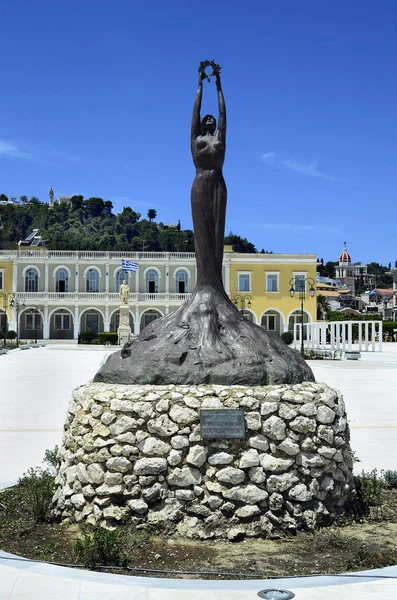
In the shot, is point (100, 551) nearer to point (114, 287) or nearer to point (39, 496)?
point (39, 496)

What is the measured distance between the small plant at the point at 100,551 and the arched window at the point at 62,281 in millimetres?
50345

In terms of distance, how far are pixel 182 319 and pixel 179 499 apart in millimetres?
1786

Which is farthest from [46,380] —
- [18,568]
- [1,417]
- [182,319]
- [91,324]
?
[91,324]

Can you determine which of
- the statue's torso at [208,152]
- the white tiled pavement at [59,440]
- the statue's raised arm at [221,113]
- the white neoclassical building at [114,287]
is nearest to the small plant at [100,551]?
the white tiled pavement at [59,440]

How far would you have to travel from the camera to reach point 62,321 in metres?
54.2

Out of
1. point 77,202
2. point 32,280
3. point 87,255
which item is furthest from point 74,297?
point 77,202

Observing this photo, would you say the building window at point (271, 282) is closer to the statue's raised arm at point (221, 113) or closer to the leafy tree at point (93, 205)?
the statue's raised arm at point (221, 113)

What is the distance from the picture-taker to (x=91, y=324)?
54219mm

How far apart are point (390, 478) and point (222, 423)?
2.40m

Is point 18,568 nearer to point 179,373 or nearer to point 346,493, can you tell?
point 179,373

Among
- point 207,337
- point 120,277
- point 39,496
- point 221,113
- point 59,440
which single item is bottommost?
point 59,440

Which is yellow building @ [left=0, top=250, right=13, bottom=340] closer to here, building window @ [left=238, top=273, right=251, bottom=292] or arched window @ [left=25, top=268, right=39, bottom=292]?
arched window @ [left=25, top=268, right=39, bottom=292]

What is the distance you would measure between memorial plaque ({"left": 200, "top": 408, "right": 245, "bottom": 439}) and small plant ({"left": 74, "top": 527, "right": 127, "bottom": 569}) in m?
1.02

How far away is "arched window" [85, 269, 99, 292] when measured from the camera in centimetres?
5428
